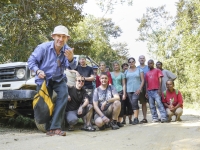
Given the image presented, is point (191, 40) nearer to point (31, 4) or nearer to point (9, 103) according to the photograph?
point (31, 4)

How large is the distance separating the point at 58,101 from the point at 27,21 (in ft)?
17.9

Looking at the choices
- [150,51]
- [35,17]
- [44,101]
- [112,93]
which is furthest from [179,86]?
[44,101]

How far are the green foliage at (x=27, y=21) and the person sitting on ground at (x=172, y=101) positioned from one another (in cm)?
428

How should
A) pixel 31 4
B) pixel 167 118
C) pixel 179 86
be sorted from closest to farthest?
pixel 167 118
pixel 31 4
pixel 179 86

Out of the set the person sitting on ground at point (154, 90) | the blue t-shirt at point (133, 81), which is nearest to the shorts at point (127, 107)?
the blue t-shirt at point (133, 81)

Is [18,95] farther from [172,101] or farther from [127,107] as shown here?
[172,101]

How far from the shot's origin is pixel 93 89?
5379 millimetres

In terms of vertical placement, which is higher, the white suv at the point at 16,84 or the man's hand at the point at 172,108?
the white suv at the point at 16,84

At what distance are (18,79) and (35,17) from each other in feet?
14.9

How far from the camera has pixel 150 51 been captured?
2498 cm

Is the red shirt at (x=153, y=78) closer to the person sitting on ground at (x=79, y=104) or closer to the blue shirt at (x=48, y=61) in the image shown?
the person sitting on ground at (x=79, y=104)

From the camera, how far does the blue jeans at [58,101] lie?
11.9 ft

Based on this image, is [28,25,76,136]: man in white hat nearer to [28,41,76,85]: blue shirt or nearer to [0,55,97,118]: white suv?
[28,41,76,85]: blue shirt

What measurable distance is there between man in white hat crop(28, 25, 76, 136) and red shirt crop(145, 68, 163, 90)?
2734 millimetres
